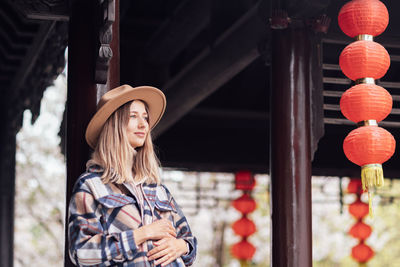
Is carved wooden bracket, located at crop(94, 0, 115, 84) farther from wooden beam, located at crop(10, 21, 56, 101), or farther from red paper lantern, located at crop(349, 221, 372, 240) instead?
red paper lantern, located at crop(349, 221, 372, 240)

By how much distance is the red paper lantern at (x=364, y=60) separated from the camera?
451 centimetres

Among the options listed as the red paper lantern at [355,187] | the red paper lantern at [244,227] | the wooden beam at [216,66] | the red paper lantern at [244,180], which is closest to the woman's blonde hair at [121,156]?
the wooden beam at [216,66]

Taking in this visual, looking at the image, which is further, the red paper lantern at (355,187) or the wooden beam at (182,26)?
the red paper lantern at (355,187)

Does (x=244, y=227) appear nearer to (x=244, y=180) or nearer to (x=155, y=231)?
(x=244, y=180)

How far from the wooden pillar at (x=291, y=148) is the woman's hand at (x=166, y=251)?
1.90 meters

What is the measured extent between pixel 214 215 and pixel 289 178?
48.9 ft

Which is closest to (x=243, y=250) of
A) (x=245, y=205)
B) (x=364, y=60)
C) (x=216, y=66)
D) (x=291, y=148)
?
(x=245, y=205)

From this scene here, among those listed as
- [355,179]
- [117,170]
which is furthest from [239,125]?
[117,170]

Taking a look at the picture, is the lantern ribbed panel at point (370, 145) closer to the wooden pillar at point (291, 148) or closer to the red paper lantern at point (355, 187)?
the wooden pillar at point (291, 148)

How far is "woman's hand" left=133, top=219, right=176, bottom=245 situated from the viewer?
9.89 feet

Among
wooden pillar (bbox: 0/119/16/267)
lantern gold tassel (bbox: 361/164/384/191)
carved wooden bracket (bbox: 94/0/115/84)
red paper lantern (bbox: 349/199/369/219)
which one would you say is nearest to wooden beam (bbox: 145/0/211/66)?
wooden pillar (bbox: 0/119/16/267)

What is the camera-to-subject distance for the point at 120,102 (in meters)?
3.29

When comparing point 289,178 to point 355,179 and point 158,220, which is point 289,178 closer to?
point 158,220

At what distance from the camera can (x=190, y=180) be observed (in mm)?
21094
